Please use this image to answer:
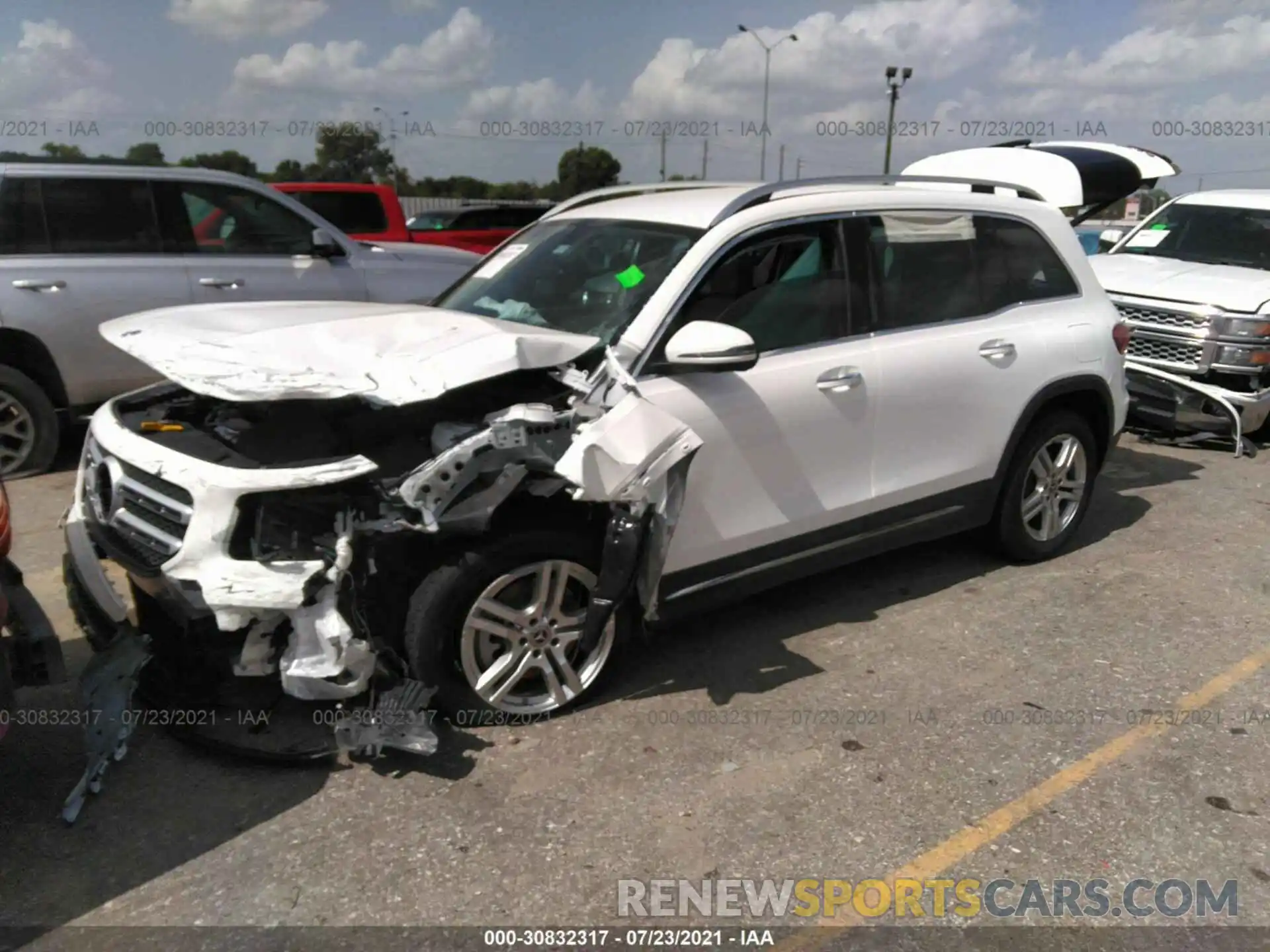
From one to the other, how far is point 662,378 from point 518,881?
1.73 meters

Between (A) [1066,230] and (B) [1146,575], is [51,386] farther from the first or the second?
(B) [1146,575]

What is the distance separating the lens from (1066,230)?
5051mm

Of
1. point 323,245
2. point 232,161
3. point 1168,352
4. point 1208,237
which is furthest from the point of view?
point 232,161

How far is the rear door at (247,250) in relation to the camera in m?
6.82

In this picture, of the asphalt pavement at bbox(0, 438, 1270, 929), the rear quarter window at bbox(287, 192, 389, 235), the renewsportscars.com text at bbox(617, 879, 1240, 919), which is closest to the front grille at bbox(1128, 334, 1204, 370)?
the asphalt pavement at bbox(0, 438, 1270, 929)

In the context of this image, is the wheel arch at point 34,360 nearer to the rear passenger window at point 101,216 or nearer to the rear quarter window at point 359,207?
the rear passenger window at point 101,216

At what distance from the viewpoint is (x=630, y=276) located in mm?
3855

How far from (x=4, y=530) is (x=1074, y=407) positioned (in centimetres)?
466

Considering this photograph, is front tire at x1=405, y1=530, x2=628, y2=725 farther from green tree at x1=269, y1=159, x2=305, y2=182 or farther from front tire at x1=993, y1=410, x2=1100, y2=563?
green tree at x1=269, y1=159, x2=305, y2=182

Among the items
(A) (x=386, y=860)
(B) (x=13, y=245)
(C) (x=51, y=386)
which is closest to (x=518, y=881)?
(A) (x=386, y=860)

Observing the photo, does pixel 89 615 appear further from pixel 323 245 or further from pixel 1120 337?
pixel 1120 337

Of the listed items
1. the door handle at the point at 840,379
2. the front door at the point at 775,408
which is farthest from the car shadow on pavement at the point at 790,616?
the door handle at the point at 840,379

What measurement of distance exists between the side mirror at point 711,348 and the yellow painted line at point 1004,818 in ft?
5.49

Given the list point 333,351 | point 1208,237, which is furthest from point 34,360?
point 1208,237
